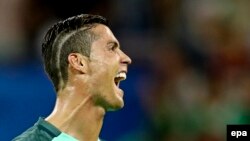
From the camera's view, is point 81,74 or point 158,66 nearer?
point 81,74

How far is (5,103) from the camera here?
15.3 ft

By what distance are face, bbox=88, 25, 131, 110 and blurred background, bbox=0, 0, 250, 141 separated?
1.86m

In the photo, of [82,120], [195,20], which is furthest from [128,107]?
[82,120]

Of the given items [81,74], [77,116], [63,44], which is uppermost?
[63,44]

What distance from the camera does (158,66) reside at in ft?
16.4

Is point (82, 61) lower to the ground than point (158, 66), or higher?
lower

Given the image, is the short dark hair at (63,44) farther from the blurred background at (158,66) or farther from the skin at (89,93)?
the blurred background at (158,66)

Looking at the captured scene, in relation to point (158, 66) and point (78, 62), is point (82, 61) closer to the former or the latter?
point (78, 62)

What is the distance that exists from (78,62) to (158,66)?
Answer: 2.27 metres

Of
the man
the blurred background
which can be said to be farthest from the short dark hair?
the blurred background

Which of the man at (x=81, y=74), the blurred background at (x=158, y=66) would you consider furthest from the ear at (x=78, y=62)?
the blurred background at (x=158, y=66)

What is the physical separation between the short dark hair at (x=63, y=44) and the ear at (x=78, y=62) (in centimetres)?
2

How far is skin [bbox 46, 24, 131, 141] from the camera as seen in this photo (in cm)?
275

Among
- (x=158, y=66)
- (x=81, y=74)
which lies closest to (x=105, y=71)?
(x=81, y=74)
